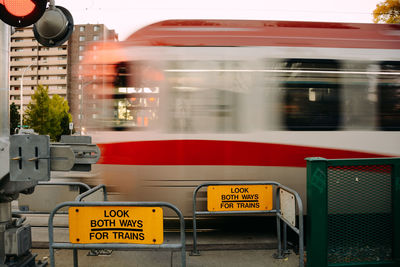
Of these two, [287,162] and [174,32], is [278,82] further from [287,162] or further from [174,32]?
[174,32]

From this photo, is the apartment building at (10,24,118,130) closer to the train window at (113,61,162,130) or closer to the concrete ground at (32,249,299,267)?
the train window at (113,61,162,130)

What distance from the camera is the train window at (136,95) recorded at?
540 cm

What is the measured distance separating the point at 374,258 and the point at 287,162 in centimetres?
202

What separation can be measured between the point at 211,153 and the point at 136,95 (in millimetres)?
1626

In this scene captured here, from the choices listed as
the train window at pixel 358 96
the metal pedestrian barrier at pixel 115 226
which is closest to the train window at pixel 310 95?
the train window at pixel 358 96

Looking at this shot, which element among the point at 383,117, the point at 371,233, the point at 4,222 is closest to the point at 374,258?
the point at 371,233

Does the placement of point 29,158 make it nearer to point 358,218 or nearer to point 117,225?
point 117,225

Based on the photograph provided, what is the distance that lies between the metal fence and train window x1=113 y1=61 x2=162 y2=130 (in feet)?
9.74

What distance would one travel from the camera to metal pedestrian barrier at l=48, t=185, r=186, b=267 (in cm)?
317

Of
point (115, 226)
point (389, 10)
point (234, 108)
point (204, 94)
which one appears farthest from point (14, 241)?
point (389, 10)

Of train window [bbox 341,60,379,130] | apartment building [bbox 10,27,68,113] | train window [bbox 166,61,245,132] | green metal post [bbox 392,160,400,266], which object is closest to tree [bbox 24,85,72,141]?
apartment building [bbox 10,27,68,113]

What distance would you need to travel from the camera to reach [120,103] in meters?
5.53

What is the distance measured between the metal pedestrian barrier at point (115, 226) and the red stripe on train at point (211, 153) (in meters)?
2.19

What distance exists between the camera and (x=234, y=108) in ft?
17.9
